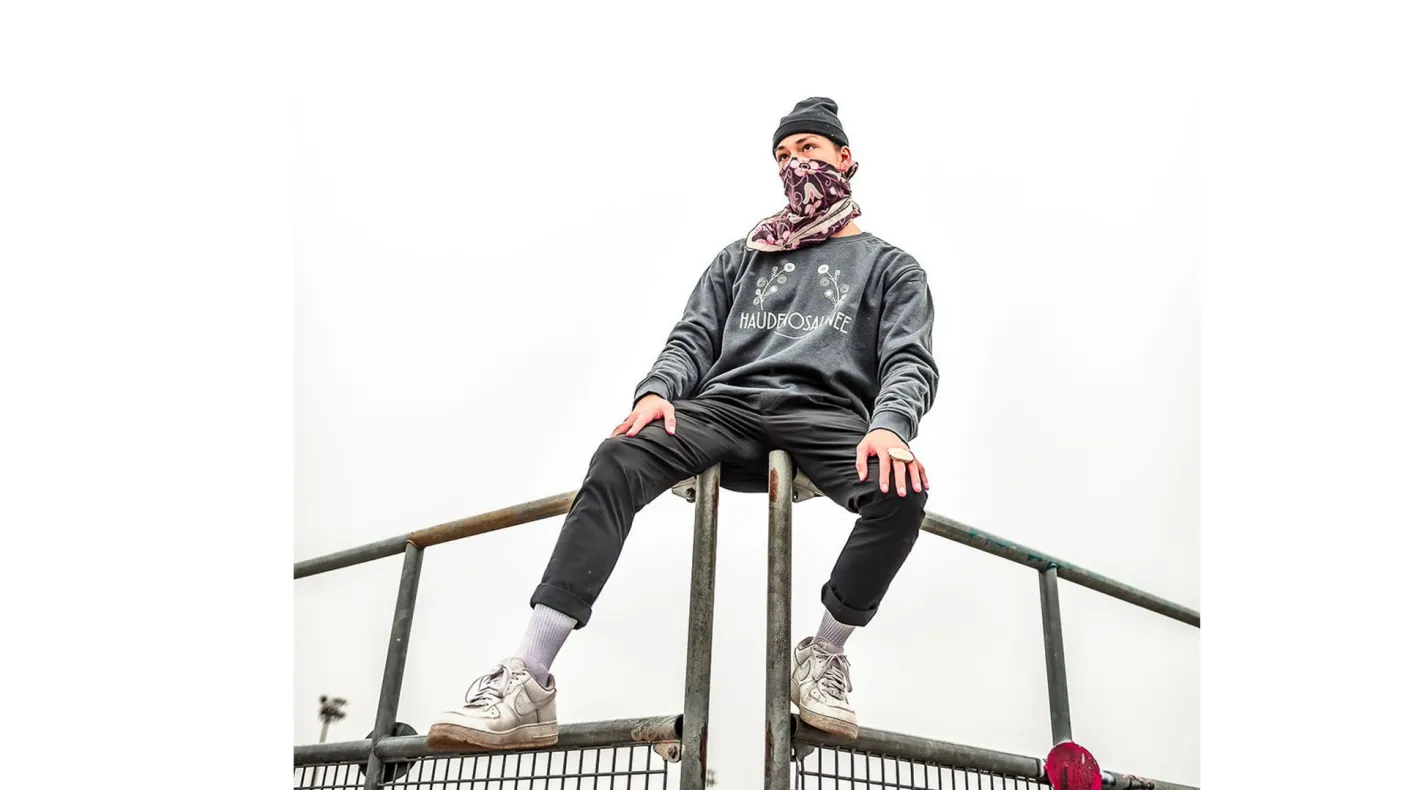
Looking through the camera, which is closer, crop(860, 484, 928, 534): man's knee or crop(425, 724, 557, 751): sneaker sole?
crop(425, 724, 557, 751): sneaker sole

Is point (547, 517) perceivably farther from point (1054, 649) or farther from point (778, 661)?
point (1054, 649)

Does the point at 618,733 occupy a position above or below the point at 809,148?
below

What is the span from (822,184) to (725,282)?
0.21 metres

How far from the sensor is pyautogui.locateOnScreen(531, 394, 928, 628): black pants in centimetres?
125

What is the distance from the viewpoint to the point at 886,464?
1.28m

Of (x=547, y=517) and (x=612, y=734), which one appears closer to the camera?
(x=612, y=734)

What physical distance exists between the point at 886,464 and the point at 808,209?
0.52 m

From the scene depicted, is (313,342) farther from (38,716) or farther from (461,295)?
(38,716)

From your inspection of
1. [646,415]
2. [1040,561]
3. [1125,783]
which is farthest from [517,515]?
[1125,783]

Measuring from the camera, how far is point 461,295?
240 centimetres

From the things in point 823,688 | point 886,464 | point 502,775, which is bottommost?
point 502,775

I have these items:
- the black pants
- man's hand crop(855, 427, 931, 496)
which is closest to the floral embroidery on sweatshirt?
the black pants

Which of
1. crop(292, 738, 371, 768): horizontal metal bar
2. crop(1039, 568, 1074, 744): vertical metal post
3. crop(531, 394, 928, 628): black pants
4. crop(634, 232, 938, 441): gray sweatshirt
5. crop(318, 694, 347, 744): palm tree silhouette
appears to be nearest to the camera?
crop(531, 394, 928, 628): black pants

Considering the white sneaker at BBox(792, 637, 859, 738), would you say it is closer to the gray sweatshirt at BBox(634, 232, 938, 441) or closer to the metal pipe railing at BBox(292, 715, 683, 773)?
the metal pipe railing at BBox(292, 715, 683, 773)
